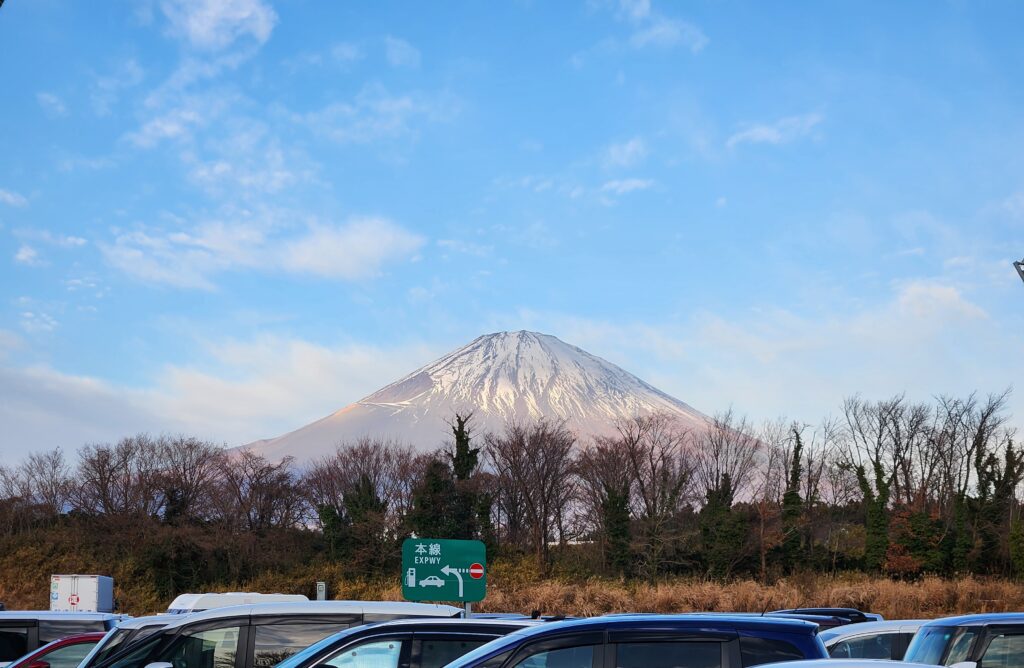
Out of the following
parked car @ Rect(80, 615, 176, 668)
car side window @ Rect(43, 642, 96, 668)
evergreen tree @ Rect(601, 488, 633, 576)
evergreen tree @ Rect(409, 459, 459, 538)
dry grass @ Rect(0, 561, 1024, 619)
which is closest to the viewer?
parked car @ Rect(80, 615, 176, 668)

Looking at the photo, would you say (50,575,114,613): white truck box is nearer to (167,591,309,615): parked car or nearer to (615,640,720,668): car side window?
(167,591,309,615): parked car

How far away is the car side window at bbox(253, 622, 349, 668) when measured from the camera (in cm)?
1113

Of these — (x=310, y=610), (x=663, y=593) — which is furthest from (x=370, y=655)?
(x=663, y=593)

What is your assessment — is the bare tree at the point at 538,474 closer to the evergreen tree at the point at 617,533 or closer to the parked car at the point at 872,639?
the evergreen tree at the point at 617,533

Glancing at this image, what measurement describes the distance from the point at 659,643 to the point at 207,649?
543 centimetres

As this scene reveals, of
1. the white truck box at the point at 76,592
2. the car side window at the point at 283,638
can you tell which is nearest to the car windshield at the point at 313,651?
the car side window at the point at 283,638

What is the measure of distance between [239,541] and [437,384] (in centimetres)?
5883

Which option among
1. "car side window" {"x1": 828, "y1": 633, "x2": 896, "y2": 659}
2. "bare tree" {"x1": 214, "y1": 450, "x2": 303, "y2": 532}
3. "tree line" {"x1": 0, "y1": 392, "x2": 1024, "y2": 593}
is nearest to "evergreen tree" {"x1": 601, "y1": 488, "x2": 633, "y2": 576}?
"tree line" {"x1": 0, "y1": 392, "x2": 1024, "y2": 593}

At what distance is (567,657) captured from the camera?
755 cm

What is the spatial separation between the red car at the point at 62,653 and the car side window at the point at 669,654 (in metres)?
9.42

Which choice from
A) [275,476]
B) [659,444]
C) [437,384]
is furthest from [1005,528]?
[437,384]

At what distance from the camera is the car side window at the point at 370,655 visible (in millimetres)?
9336

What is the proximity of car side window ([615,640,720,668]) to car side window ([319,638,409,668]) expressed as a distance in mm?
2741

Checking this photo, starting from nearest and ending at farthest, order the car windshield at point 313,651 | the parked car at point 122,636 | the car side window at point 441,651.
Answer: the car windshield at point 313,651, the car side window at point 441,651, the parked car at point 122,636
